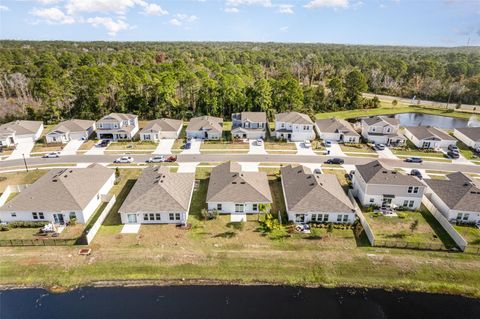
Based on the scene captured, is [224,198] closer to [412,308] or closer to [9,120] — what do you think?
[412,308]

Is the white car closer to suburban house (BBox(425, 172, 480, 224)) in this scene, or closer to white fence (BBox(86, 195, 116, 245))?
white fence (BBox(86, 195, 116, 245))

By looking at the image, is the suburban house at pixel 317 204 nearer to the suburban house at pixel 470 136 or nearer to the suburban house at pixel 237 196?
the suburban house at pixel 237 196

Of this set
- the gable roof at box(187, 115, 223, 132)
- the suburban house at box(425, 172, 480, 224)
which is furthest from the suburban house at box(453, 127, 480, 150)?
the gable roof at box(187, 115, 223, 132)

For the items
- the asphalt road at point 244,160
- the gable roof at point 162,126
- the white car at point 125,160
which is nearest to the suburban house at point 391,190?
the asphalt road at point 244,160

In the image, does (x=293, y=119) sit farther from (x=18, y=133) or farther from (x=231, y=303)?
(x=18, y=133)

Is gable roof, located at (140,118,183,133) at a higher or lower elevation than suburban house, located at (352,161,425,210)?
higher

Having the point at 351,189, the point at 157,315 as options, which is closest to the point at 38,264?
the point at 157,315
